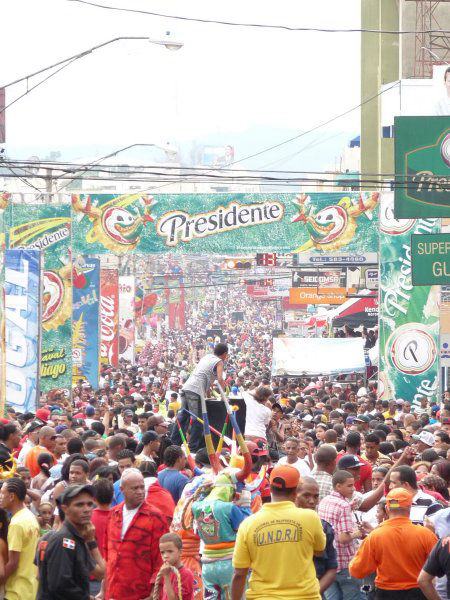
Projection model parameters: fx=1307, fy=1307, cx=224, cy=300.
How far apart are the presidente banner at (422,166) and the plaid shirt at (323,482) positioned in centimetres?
1302

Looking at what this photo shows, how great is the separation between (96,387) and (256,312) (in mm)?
85801

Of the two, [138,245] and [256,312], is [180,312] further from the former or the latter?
[138,245]

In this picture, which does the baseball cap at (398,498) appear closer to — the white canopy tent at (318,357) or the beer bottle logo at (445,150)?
the beer bottle logo at (445,150)

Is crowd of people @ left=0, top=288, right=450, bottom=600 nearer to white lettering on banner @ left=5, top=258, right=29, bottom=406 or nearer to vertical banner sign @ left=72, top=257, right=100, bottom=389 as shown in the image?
white lettering on banner @ left=5, top=258, right=29, bottom=406

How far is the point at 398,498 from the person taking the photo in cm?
830

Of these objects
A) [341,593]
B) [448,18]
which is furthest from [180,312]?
[341,593]

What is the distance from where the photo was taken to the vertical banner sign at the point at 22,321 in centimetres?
2384

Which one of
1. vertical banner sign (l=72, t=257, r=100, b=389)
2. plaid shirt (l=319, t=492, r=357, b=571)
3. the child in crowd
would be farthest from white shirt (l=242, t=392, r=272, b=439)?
vertical banner sign (l=72, t=257, r=100, b=389)

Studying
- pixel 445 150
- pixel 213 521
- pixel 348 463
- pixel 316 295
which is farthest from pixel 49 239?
pixel 213 521

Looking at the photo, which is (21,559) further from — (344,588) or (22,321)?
(22,321)

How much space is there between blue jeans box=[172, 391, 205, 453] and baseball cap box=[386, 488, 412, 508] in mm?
5699

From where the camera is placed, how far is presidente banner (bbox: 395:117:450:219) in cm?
2327

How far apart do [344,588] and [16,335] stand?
15.3 meters

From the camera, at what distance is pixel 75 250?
113 feet
